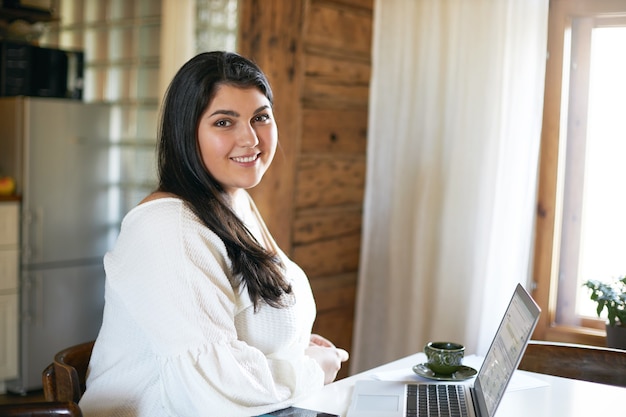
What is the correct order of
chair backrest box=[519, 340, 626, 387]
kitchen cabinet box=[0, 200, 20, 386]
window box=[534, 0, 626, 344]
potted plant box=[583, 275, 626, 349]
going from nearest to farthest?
chair backrest box=[519, 340, 626, 387], potted plant box=[583, 275, 626, 349], window box=[534, 0, 626, 344], kitchen cabinet box=[0, 200, 20, 386]

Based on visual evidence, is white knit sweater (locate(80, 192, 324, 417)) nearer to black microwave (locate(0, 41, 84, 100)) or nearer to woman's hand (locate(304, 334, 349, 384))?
woman's hand (locate(304, 334, 349, 384))

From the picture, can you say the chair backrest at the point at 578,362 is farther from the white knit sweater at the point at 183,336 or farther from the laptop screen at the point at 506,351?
the white knit sweater at the point at 183,336

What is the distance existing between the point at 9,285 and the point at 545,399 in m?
3.01

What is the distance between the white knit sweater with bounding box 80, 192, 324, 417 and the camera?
1.58 m

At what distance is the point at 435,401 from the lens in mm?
1748

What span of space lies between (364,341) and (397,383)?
75.0 inches

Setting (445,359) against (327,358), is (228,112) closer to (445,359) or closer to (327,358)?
(327,358)

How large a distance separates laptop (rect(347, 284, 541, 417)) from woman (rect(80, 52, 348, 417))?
0.13 m

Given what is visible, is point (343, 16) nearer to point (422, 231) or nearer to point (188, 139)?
point (422, 231)

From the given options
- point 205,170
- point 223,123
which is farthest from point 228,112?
point 205,170

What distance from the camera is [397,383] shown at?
1905 millimetres

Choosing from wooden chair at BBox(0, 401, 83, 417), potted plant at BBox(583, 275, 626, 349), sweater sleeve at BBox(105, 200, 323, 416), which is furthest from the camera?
potted plant at BBox(583, 275, 626, 349)

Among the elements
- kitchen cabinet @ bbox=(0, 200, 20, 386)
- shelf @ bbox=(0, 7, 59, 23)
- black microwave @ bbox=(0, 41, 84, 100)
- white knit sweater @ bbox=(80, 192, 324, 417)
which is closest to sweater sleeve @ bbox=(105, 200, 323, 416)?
white knit sweater @ bbox=(80, 192, 324, 417)

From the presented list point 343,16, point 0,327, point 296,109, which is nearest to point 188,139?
point 296,109
